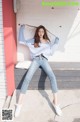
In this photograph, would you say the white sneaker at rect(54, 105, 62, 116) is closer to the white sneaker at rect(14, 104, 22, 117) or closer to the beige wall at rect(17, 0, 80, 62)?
the white sneaker at rect(14, 104, 22, 117)

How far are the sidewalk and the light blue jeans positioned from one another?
0.86 feet

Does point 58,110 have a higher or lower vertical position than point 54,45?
lower

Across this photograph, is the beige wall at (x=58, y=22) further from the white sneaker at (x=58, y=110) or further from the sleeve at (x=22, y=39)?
the white sneaker at (x=58, y=110)

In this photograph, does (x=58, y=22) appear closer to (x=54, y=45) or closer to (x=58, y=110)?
(x=54, y=45)

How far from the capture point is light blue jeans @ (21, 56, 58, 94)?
4333 millimetres

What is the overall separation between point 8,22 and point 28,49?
889mm

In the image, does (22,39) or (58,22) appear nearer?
(22,39)

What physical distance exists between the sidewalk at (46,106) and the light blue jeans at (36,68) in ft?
0.86

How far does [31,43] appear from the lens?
484 centimetres

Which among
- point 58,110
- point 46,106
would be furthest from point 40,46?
point 58,110

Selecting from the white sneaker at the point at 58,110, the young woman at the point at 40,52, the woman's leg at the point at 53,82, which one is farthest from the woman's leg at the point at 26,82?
the white sneaker at the point at 58,110

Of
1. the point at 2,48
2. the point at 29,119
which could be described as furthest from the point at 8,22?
the point at 29,119

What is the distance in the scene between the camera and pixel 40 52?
4.67 meters

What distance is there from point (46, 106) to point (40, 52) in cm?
97
